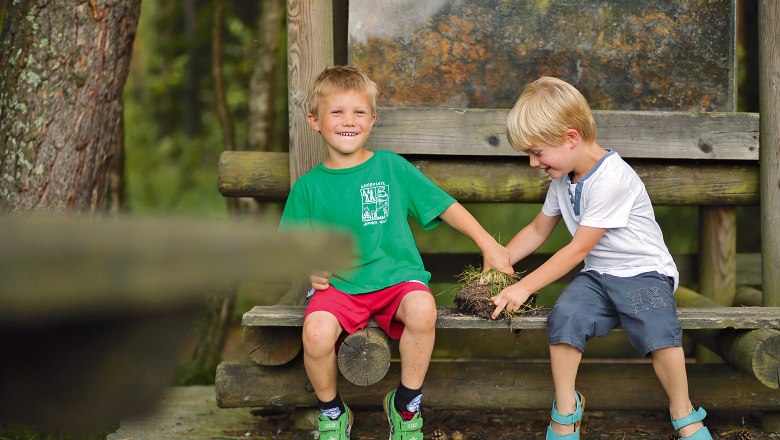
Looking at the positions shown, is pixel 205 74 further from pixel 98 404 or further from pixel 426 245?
pixel 98 404

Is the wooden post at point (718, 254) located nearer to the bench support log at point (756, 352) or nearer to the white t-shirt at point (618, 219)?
the bench support log at point (756, 352)

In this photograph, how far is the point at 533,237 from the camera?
347cm

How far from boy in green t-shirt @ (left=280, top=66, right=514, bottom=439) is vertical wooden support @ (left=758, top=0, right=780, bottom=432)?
4.30 feet

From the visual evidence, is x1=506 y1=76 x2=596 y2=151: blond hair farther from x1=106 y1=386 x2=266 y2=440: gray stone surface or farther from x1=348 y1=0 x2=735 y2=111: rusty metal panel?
x1=106 y1=386 x2=266 y2=440: gray stone surface

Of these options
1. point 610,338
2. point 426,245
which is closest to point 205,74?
point 426,245

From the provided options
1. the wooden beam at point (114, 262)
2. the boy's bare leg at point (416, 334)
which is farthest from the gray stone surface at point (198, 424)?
the wooden beam at point (114, 262)

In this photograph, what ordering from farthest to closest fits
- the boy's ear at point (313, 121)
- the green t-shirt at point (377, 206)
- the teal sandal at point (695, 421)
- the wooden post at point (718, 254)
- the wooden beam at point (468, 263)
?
the wooden beam at point (468, 263) → the wooden post at point (718, 254) → the boy's ear at point (313, 121) → the green t-shirt at point (377, 206) → the teal sandal at point (695, 421)

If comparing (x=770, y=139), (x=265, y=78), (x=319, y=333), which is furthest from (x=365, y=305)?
(x=265, y=78)

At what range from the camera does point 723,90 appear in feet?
12.7

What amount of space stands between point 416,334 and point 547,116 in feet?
3.01

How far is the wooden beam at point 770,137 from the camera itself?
12.2 ft

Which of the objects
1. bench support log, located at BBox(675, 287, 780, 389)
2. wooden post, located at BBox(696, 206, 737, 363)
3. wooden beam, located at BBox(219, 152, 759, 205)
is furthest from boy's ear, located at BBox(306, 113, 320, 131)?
wooden post, located at BBox(696, 206, 737, 363)

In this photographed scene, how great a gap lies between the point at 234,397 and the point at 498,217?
12.6ft

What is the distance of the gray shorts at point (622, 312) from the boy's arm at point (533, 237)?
318 mm
